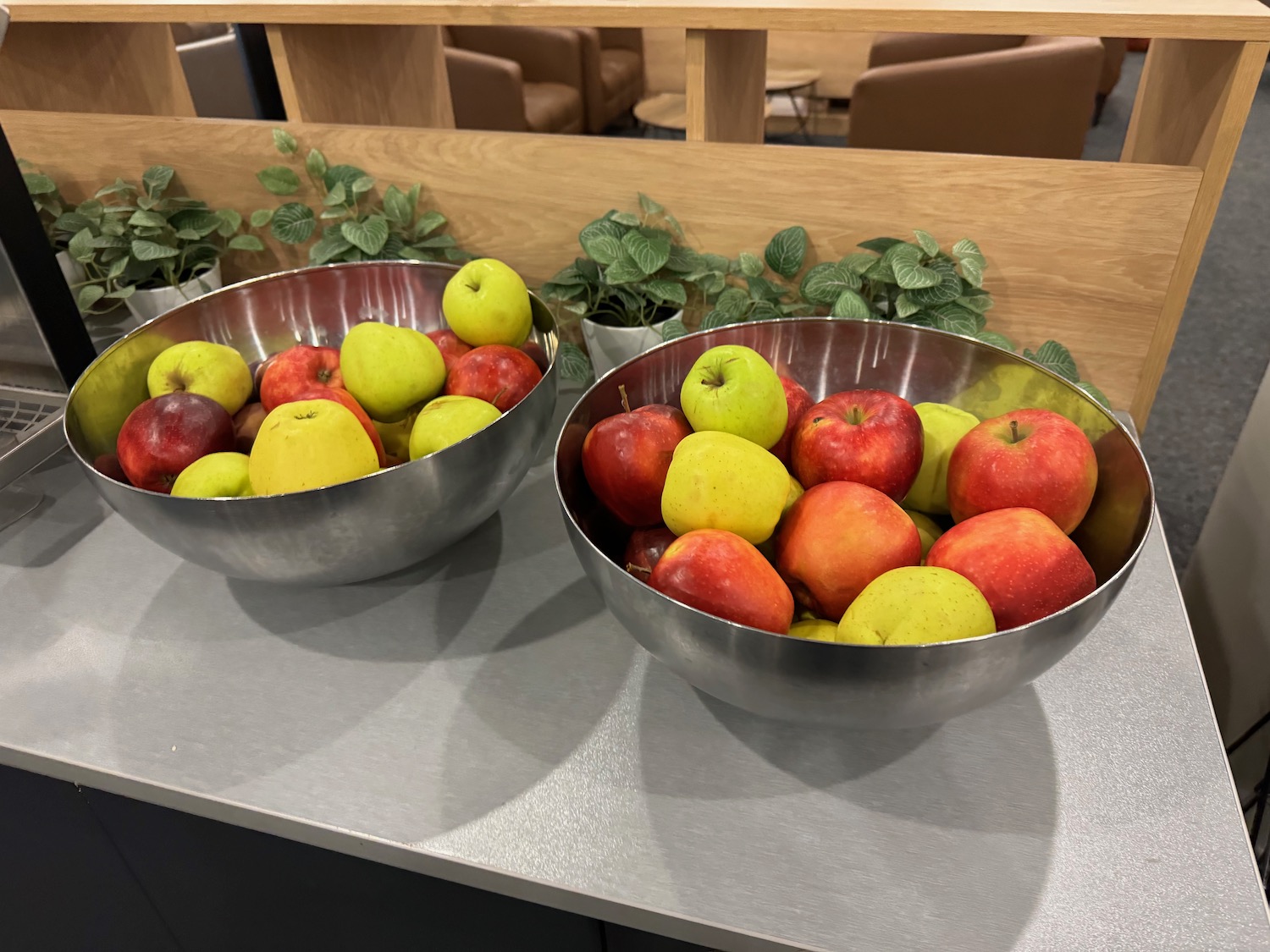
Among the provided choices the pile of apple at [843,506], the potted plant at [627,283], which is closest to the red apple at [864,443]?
the pile of apple at [843,506]

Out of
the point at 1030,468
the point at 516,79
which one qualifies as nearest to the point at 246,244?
the point at 1030,468

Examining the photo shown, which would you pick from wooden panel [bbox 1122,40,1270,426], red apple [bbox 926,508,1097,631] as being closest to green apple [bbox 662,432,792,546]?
red apple [bbox 926,508,1097,631]

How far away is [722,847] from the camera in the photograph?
0.53 m

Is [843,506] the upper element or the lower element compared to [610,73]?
upper

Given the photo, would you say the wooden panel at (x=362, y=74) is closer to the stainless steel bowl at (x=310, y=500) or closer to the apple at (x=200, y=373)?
the stainless steel bowl at (x=310, y=500)

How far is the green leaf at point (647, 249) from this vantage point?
2.93 ft

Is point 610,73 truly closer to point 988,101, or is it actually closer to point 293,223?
point 988,101

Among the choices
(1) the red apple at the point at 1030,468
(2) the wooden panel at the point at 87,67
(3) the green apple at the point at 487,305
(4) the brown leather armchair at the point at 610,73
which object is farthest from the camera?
(4) the brown leather armchair at the point at 610,73

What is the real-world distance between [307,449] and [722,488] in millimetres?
295

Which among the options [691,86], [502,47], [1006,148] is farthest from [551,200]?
[502,47]

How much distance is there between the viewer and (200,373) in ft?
2.49

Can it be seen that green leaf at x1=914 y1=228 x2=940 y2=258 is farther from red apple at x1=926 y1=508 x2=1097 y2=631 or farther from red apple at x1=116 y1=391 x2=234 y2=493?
red apple at x1=116 y1=391 x2=234 y2=493

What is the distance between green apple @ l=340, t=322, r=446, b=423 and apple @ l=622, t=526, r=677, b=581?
267mm

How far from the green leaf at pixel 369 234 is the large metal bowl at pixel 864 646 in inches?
17.7
